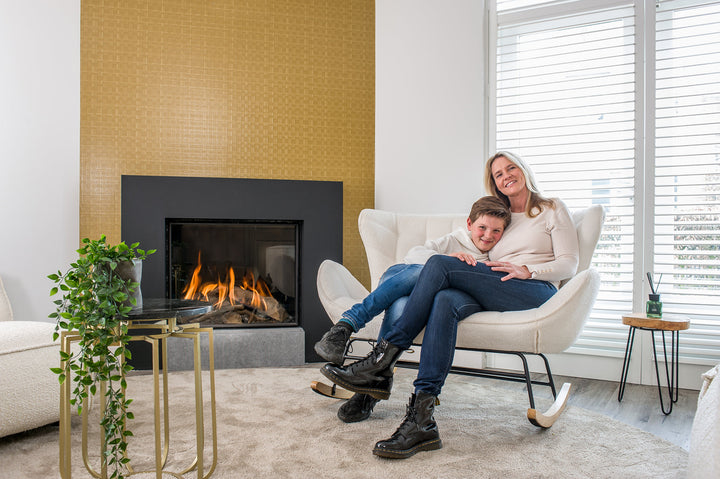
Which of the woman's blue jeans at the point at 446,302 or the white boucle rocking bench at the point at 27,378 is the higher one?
the woman's blue jeans at the point at 446,302

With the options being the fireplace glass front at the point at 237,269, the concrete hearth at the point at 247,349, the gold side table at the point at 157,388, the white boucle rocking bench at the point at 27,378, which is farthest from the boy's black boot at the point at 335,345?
the fireplace glass front at the point at 237,269

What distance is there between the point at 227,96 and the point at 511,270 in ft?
6.61

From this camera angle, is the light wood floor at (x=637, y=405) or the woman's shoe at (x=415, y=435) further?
the light wood floor at (x=637, y=405)

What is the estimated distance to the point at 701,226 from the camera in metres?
2.65

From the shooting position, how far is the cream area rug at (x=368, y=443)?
1.56 meters

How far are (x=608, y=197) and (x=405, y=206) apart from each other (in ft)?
3.63

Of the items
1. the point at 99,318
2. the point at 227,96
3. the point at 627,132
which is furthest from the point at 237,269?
the point at 627,132

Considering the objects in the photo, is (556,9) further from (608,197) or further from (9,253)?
(9,253)

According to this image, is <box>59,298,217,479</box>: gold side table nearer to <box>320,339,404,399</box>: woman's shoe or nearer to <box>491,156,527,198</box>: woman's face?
<box>320,339,404,399</box>: woman's shoe

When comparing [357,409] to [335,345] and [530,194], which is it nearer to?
[335,345]

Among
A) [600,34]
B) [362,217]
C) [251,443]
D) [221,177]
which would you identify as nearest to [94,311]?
[251,443]

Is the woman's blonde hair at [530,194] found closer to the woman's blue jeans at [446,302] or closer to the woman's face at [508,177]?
the woman's face at [508,177]

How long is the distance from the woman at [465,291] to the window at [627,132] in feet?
2.78

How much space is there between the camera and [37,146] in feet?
9.70
